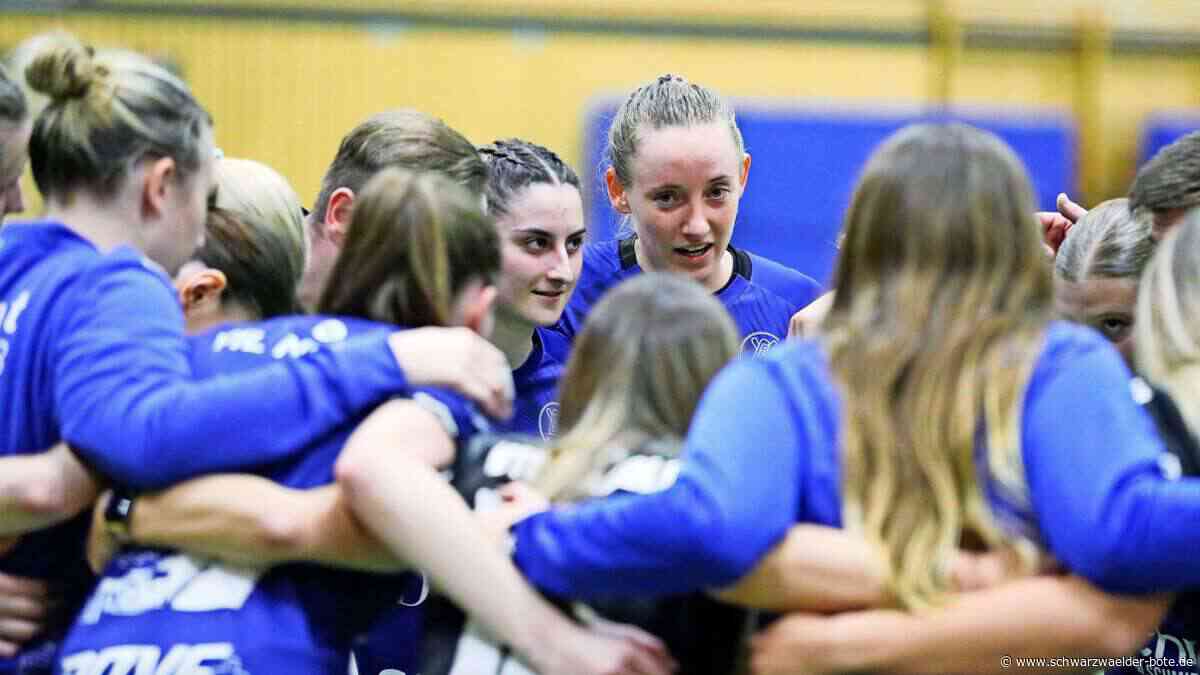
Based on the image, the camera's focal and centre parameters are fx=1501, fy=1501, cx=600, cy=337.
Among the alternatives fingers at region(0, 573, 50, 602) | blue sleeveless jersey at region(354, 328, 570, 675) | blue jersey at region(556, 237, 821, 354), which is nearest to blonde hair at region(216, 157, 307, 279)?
blue sleeveless jersey at region(354, 328, 570, 675)

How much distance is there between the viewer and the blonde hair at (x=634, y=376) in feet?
6.73

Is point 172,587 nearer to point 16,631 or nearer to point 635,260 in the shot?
point 16,631

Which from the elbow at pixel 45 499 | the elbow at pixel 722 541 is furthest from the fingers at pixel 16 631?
the elbow at pixel 722 541

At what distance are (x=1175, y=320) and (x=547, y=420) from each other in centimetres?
155

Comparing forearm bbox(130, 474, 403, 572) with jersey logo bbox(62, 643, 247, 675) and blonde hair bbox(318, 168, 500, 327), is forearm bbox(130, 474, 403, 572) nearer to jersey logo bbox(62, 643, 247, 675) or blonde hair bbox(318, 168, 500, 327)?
jersey logo bbox(62, 643, 247, 675)

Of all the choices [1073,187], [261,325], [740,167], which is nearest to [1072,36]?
[1073,187]

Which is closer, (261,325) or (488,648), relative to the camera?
(488,648)

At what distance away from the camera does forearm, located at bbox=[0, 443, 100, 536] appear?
2.16 m

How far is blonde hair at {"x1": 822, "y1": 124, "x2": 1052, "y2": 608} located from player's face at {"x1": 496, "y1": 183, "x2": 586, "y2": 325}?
1.36 metres

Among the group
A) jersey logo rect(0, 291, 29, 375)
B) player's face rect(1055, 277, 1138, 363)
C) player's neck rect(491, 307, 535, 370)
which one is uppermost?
jersey logo rect(0, 291, 29, 375)

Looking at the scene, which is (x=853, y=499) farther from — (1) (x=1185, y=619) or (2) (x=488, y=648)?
(1) (x=1185, y=619)

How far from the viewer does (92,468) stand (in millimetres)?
2172

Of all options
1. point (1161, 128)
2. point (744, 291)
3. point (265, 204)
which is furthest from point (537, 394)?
point (1161, 128)

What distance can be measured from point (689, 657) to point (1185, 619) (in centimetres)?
86
